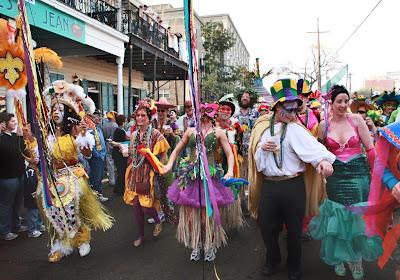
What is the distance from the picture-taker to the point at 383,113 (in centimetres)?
→ 648

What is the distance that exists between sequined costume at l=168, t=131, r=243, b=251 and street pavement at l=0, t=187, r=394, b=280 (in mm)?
271

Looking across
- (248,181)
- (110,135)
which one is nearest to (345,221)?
(248,181)

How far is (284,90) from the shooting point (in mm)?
3398

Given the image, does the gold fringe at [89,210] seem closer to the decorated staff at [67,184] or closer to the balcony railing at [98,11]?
the decorated staff at [67,184]

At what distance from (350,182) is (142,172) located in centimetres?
238

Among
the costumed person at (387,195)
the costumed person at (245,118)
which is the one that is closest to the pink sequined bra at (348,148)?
the costumed person at (387,195)

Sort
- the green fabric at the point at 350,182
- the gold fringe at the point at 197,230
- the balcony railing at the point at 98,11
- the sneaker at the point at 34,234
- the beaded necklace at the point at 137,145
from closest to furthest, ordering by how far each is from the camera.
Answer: the green fabric at the point at 350,182 < the gold fringe at the point at 197,230 < the beaded necklace at the point at 137,145 < the sneaker at the point at 34,234 < the balcony railing at the point at 98,11

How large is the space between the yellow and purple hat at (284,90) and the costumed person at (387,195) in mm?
989

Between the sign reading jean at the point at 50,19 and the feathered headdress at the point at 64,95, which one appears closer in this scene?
the feathered headdress at the point at 64,95

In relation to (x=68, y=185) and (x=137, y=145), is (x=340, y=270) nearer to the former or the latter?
(x=137, y=145)

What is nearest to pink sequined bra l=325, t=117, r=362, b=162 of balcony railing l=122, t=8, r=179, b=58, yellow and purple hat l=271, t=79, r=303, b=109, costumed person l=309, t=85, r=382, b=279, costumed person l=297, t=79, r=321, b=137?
costumed person l=309, t=85, r=382, b=279

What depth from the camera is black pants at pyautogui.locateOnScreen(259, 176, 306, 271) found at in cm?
333

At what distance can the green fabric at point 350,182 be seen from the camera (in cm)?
338

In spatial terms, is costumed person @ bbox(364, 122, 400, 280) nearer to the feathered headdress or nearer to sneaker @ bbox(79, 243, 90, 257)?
sneaker @ bbox(79, 243, 90, 257)
